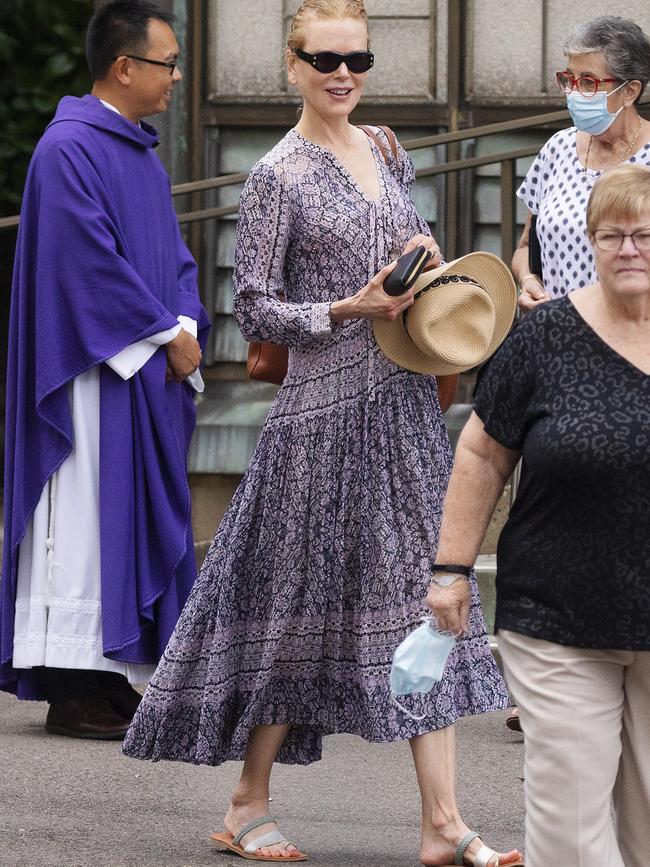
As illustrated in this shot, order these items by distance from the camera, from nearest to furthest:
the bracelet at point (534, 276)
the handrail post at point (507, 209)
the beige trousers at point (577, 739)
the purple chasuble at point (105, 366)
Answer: the beige trousers at point (577, 739), the bracelet at point (534, 276), the purple chasuble at point (105, 366), the handrail post at point (507, 209)

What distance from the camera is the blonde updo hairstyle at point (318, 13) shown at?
4.58 metres

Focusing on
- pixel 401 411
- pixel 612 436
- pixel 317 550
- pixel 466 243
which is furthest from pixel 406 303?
pixel 466 243

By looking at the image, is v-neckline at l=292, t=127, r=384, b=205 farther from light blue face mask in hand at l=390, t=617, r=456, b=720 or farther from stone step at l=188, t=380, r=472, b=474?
stone step at l=188, t=380, r=472, b=474

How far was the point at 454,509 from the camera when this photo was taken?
358 centimetres

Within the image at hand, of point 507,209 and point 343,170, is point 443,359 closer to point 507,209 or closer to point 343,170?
point 343,170

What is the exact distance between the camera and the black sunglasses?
178 inches

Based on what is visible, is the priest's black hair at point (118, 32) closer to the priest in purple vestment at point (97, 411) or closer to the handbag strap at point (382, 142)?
the priest in purple vestment at point (97, 411)

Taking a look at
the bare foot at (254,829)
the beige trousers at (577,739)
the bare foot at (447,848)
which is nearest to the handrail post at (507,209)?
the bare foot at (254,829)

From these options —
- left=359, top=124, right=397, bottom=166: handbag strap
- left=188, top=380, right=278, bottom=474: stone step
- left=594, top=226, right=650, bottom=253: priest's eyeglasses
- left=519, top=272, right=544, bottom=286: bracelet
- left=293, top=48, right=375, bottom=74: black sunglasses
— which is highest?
left=293, top=48, right=375, bottom=74: black sunglasses

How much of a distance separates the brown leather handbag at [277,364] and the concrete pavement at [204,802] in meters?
1.07

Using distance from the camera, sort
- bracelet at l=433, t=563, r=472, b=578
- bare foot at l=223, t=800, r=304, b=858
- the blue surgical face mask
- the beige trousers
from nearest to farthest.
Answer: the beige trousers, bracelet at l=433, t=563, r=472, b=578, bare foot at l=223, t=800, r=304, b=858, the blue surgical face mask

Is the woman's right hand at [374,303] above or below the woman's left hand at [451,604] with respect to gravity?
above

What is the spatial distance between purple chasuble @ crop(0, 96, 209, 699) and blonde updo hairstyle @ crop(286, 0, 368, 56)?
143 centimetres

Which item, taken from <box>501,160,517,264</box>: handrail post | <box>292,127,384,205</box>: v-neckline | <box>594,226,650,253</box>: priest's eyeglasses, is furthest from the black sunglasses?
<box>501,160,517,264</box>: handrail post
